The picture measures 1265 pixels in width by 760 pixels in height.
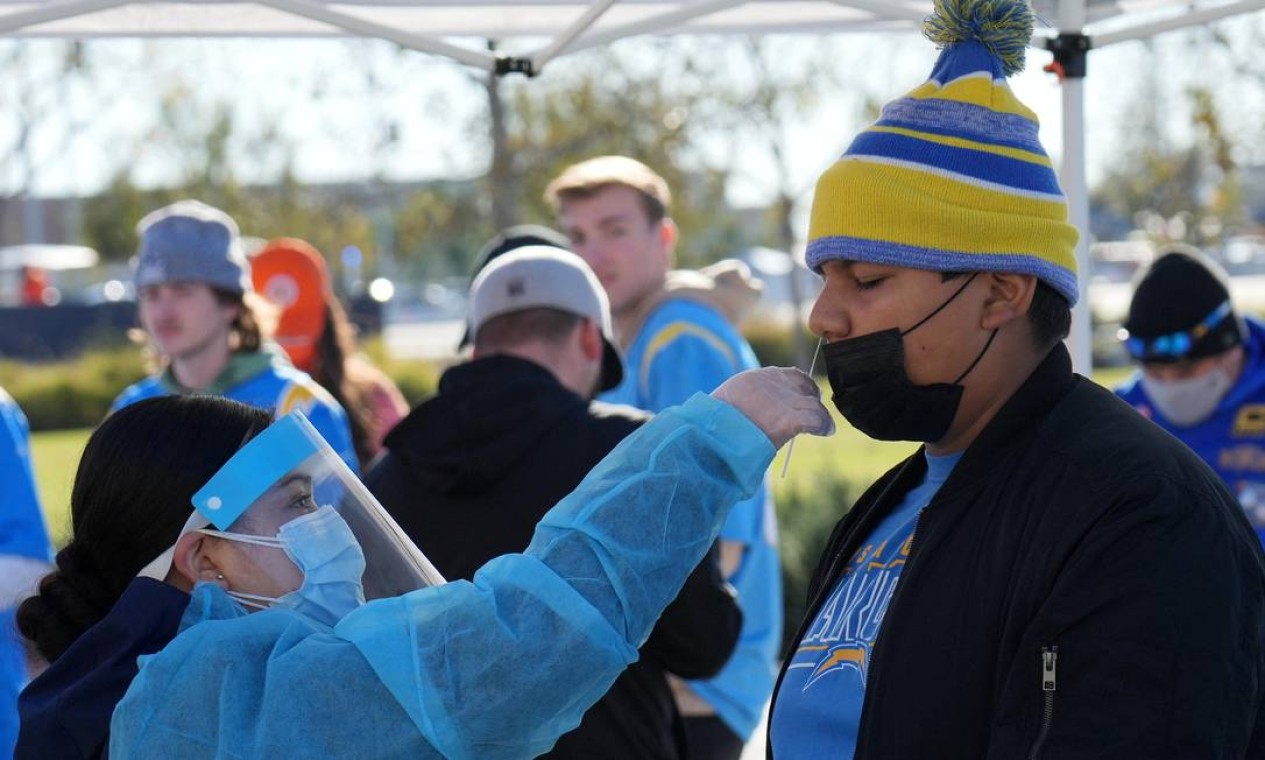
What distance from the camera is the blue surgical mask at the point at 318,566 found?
84.4 inches

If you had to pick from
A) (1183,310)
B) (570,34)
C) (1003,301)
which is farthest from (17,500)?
(1183,310)

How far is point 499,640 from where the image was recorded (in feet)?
5.91

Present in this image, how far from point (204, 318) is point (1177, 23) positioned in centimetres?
295

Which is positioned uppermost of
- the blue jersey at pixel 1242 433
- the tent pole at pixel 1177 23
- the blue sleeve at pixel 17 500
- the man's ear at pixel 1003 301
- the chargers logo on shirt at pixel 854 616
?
the tent pole at pixel 1177 23

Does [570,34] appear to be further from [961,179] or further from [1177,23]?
[961,179]

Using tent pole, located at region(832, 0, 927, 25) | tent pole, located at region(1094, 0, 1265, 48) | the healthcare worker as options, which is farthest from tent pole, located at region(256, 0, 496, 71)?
the healthcare worker

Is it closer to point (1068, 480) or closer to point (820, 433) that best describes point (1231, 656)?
point (1068, 480)

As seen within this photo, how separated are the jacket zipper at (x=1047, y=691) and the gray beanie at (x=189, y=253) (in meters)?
3.55

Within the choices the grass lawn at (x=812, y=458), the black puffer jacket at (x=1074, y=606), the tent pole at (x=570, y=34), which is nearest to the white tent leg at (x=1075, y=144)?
the tent pole at (x=570, y=34)

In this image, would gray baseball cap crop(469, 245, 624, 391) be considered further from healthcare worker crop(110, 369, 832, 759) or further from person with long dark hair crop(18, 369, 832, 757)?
healthcare worker crop(110, 369, 832, 759)

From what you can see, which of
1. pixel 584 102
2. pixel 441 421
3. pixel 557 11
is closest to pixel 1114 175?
pixel 584 102

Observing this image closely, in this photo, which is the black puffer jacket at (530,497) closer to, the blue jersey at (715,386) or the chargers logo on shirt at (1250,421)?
the blue jersey at (715,386)

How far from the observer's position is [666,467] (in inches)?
72.7

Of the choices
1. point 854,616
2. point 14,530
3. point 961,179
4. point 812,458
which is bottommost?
point 812,458
